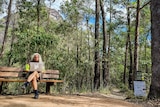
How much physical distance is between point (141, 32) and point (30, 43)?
1741 cm

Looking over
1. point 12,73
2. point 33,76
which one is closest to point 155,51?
point 33,76

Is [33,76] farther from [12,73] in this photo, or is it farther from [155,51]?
[155,51]

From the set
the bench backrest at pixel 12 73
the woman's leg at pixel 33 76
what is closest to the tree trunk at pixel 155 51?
the bench backrest at pixel 12 73

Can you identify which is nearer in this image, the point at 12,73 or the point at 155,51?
the point at 12,73

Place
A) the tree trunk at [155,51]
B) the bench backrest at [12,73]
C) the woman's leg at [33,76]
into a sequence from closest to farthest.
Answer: the woman's leg at [33,76]
the bench backrest at [12,73]
the tree trunk at [155,51]

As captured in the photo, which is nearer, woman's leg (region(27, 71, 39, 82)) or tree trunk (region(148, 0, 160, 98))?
woman's leg (region(27, 71, 39, 82))

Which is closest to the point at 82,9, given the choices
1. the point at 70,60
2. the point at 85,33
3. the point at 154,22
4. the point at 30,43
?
the point at 85,33

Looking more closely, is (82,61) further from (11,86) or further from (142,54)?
(142,54)

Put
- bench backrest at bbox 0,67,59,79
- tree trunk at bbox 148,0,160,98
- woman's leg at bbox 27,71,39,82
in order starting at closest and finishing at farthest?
woman's leg at bbox 27,71,39,82 < bench backrest at bbox 0,67,59,79 < tree trunk at bbox 148,0,160,98

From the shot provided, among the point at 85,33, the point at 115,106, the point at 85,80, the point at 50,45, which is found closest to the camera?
the point at 115,106

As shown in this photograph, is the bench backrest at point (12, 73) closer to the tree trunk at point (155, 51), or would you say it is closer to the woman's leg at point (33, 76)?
the woman's leg at point (33, 76)

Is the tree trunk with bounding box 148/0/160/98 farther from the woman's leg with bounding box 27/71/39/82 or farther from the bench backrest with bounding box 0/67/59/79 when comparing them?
the woman's leg with bounding box 27/71/39/82

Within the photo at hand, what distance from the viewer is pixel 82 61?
695 inches

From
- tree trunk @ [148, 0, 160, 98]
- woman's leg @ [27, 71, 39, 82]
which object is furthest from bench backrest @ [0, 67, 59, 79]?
tree trunk @ [148, 0, 160, 98]
